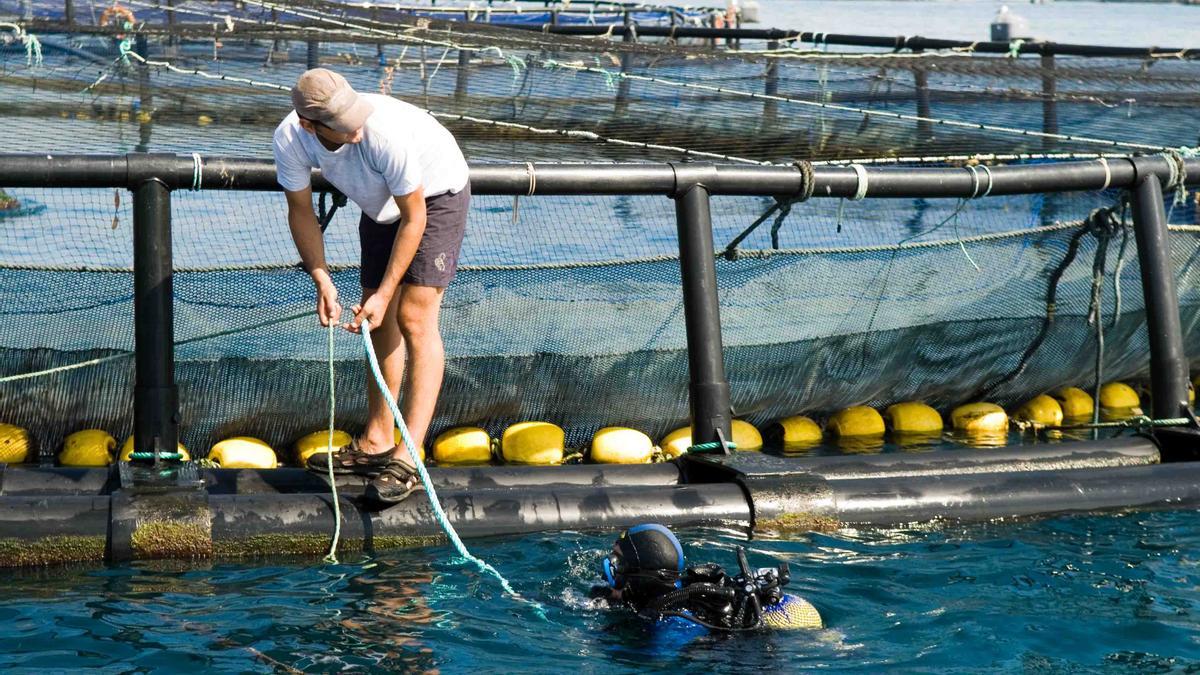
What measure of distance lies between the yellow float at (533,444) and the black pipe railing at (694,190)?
1.84m

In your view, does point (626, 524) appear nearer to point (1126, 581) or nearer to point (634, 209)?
point (1126, 581)

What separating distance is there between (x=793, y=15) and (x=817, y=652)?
3581cm

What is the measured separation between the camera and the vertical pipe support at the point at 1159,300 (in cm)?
716

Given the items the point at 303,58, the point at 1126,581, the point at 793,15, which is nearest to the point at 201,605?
the point at 1126,581

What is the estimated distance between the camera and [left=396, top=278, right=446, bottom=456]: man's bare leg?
578 centimetres

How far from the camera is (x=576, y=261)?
9.54 meters

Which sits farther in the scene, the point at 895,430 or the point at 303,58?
the point at 303,58

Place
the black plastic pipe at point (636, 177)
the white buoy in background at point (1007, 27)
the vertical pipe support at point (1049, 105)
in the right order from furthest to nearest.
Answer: the white buoy in background at point (1007, 27), the vertical pipe support at point (1049, 105), the black plastic pipe at point (636, 177)

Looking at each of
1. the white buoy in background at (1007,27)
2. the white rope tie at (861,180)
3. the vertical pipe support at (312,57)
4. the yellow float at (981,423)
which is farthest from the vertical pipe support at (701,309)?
the white buoy in background at (1007,27)

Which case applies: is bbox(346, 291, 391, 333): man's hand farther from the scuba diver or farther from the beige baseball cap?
the scuba diver

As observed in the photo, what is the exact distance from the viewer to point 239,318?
7.76 m

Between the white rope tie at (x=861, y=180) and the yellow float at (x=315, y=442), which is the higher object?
the white rope tie at (x=861, y=180)

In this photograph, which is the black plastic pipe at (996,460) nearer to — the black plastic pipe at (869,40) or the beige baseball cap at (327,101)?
the beige baseball cap at (327,101)

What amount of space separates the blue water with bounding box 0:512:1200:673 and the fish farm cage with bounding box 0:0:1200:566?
0.65 feet
